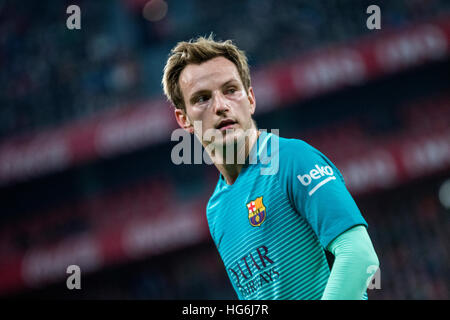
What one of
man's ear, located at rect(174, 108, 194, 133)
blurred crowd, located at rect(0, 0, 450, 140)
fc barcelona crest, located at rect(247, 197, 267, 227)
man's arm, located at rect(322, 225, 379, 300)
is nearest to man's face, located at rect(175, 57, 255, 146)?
man's ear, located at rect(174, 108, 194, 133)

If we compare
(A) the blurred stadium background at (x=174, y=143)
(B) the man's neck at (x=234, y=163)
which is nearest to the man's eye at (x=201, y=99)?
(B) the man's neck at (x=234, y=163)

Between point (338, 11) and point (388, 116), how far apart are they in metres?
3.40

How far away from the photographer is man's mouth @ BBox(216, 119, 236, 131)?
6.89 ft

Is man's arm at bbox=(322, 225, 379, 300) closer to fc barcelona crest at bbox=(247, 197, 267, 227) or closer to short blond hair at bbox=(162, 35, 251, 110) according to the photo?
fc barcelona crest at bbox=(247, 197, 267, 227)

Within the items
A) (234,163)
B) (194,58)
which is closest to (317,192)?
(234,163)

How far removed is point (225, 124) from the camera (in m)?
2.12

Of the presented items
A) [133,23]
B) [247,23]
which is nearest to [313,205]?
[247,23]

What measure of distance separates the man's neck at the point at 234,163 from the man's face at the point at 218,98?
Answer: 0.06 meters

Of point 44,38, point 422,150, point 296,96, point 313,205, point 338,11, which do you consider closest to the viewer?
point 313,205

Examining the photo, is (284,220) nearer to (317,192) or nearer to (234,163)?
(317,192)

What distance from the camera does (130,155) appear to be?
49.5ft

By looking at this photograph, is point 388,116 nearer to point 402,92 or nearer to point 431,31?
point 402,92

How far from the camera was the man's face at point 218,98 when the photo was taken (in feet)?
6.88

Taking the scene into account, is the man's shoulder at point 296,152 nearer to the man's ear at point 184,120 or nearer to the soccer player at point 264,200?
the soccer player at point 264,200
